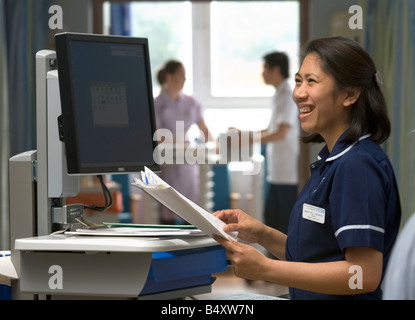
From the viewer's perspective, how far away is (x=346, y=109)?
1.48 metres

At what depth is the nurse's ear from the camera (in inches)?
57.3

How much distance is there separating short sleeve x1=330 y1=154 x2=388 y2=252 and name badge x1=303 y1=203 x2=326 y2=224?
3cm

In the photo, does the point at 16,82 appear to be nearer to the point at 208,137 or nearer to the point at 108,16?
the point at 208,137

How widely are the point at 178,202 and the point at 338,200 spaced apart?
325mm

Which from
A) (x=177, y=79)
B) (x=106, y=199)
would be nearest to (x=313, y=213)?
(x=106, y=199)

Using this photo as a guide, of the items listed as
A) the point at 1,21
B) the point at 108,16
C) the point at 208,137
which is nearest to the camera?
the point at 1,21

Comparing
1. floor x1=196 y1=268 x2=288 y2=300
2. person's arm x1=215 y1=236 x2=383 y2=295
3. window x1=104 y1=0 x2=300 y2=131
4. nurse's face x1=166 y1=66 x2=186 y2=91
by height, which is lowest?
floor x1=196 y1=268 x2=288 y2=300

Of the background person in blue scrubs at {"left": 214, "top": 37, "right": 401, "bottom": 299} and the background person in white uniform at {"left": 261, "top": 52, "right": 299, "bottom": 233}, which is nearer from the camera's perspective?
the background person in blue scrubs at {"left": 214, "top": 37, "right": 401, "bottom": 299}

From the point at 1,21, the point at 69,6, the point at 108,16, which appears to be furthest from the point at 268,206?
the point at 108,16

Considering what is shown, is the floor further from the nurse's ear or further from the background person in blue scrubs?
the nurse's ear

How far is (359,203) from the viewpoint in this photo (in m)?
1.31

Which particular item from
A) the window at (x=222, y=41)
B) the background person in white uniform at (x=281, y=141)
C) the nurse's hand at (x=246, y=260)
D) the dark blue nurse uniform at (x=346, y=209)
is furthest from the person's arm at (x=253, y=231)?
the window at (x=222, y=41)

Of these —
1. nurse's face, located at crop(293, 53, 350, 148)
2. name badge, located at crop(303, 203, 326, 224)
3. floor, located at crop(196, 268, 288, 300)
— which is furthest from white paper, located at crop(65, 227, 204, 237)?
floor, located at crop(196, 268, 288, 300)

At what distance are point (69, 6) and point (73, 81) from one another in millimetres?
2739
